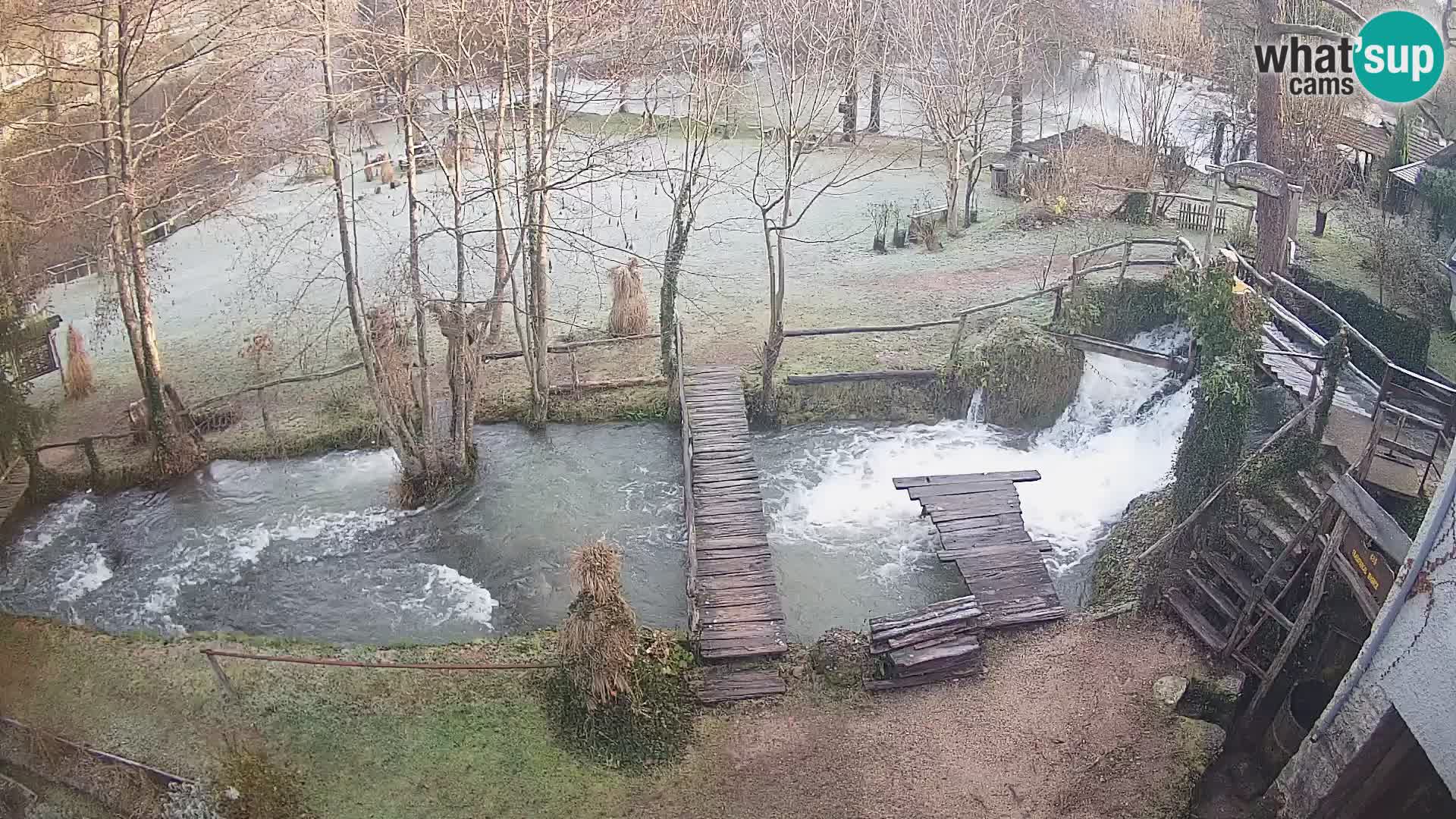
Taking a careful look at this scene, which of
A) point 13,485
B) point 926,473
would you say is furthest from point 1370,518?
point 13,485

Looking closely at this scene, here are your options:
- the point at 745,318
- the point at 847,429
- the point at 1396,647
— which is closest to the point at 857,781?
the point at 1396,647

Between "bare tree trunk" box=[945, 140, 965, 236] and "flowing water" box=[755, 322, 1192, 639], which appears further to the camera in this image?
"bare tree trunk" box=[945, 140, 965, 236]

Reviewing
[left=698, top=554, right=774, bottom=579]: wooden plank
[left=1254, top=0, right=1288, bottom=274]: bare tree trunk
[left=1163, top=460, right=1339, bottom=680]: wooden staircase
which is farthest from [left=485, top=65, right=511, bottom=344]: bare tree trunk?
[left=1254, top=0, right=1288, bottom=274]: bare tree trunk

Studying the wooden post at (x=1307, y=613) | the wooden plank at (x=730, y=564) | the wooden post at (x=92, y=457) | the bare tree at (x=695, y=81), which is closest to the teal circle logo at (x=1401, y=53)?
the wooden post at (x=1307, y=613)

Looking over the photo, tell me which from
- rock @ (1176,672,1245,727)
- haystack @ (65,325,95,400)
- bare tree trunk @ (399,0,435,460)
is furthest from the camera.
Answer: haystack @ (65,325,95,400)

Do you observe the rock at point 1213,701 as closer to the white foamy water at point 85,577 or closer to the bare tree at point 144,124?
the white foamy water at point 85,577

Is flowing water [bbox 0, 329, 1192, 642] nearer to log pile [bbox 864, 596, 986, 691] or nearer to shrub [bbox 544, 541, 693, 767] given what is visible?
log pile [bbox 864, 596, 986, 691]
